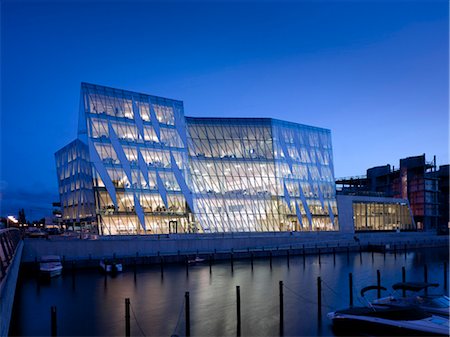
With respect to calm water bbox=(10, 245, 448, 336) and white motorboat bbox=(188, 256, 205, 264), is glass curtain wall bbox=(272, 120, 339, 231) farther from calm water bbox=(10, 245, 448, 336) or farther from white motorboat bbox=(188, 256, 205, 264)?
white motorboat bbox=(188, 256, 205, 264)

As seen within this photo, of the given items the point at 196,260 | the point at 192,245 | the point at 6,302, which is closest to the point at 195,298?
the point at 6,302

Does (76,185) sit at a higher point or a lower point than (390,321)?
higher

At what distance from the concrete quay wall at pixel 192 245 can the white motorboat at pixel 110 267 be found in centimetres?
368

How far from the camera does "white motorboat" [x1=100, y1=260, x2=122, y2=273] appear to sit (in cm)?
4656

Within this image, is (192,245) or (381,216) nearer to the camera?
(192,245)

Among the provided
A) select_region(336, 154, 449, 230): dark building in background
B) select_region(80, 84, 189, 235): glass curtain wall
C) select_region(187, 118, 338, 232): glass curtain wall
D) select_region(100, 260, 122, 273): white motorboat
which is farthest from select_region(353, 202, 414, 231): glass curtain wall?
select_region(100, 260, 122, 273): white motorboat

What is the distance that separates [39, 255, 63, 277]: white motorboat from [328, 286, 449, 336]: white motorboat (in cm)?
3007

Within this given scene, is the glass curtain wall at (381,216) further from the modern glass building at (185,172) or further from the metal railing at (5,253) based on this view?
the metal railing at (5,253)

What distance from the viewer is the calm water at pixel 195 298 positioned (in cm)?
2516

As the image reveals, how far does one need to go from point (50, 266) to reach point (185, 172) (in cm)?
3532

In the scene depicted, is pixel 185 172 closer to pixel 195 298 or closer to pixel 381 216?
pixel 195 298

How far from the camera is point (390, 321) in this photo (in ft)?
76.1

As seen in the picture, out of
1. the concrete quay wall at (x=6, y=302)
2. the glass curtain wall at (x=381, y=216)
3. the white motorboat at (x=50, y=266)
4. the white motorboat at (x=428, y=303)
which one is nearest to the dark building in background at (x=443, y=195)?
the glass curtain wall at (x=381, y=216)

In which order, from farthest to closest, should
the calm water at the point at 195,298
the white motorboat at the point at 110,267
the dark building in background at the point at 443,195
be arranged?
the dark building in background at the point at 443,195 → the white motorboat at the point at 110,267 → the calm water at the point at 195,298
